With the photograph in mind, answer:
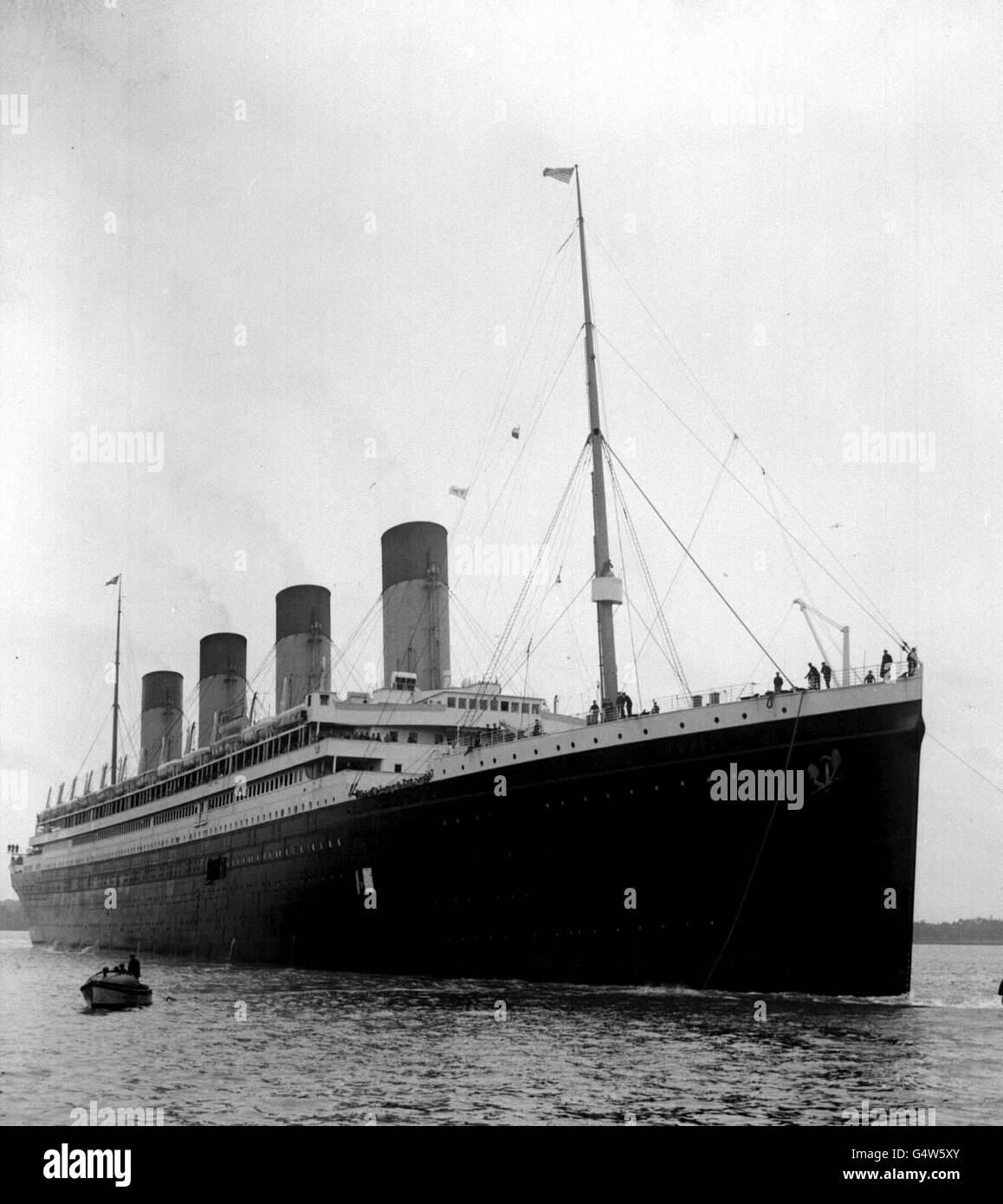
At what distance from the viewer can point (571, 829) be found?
28766 millimetres

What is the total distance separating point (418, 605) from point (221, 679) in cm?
2129

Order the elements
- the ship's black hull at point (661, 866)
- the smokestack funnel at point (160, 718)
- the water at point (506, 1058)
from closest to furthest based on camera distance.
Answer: the water at point (506, 1058)
the ship's black hull at point (661, 866)
the smokestack funnel at point (160, 718)

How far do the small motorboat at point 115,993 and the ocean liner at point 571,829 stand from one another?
7.24 meters

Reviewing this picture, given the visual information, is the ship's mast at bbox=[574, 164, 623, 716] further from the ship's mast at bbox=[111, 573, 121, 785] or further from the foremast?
the ship's mast at bbox=[111, 573, 121, 785]

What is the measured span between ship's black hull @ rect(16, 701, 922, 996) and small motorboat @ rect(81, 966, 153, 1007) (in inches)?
285

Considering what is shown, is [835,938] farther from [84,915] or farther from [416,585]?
[84,915]

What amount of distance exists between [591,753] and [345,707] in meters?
16.1

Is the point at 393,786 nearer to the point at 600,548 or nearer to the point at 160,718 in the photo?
the point at 600,548

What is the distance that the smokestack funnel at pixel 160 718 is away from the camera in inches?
2847

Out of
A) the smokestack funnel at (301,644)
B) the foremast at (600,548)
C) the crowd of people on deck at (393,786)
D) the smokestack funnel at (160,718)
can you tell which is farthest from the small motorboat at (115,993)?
the smokestack funnel at (160,718)

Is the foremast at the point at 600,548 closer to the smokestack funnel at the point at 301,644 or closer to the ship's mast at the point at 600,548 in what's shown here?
the ship's mast at the point at 600,548

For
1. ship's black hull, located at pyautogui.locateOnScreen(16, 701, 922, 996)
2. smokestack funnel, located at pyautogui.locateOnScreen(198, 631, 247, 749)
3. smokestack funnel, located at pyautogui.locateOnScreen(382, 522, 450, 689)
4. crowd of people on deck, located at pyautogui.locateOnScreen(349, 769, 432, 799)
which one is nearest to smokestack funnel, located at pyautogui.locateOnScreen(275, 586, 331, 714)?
smokestack funnel, located at pyautogui.locateOnScreen(382, 522, 450, 689)

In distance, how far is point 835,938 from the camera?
25.6 metres

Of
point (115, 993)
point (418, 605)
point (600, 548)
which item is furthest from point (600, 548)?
point (115, 993)
